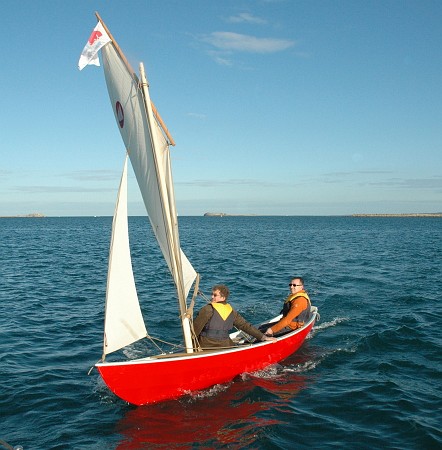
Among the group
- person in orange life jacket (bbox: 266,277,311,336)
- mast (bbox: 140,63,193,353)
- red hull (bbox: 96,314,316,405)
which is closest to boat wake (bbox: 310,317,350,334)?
person in orange life jacket (bbox: 266,277,311,336)

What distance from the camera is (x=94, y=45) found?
8570mm

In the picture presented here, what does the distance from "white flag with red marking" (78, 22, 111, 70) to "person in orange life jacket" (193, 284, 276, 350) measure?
17.4 feet

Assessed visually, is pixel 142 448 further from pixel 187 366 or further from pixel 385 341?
pixel 385 341

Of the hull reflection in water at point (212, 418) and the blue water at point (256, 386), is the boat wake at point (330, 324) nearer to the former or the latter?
the blue water at point (256, 386)

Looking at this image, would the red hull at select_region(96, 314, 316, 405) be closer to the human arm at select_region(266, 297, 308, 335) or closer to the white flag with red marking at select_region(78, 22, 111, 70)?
the human arm at select_region(266, 297, 308, 335)

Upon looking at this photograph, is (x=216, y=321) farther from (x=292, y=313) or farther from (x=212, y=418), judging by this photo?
(x=292, y=313)

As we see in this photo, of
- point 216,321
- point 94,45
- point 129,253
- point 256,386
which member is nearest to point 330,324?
point 256,386

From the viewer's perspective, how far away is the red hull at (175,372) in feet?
28.1

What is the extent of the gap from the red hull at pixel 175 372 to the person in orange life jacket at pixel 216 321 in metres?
0.45

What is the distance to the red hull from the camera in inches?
337

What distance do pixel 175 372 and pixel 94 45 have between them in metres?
6.54

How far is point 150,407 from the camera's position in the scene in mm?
9227

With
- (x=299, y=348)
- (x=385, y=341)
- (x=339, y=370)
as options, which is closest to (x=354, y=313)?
(x=385, y=341)

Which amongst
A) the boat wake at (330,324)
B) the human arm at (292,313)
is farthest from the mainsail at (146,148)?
the boat wake at (330,324)
